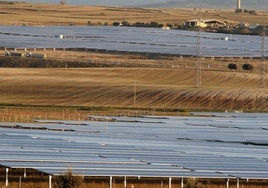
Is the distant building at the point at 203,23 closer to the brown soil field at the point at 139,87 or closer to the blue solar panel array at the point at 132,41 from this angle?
the blue solar panel array at the point at 132,41

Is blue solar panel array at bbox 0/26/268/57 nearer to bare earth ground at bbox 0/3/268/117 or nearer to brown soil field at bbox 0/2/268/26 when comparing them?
bare earth ground at bbox 0/3/268/117

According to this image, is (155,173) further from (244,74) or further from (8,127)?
(244,74)

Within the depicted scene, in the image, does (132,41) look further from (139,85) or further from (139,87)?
(139,87)

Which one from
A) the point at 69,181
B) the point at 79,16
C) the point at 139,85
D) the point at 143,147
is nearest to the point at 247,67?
the point at 139,85

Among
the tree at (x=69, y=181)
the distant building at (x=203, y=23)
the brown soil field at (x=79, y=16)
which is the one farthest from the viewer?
the brown soil field at (x=79, y=16)

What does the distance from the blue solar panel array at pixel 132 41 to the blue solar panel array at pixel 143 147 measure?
113 feet

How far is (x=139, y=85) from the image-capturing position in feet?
203

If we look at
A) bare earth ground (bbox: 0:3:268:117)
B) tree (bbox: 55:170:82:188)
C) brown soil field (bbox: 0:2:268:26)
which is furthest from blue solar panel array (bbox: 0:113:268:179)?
brown soil field (bbox: 0:2:268:26)

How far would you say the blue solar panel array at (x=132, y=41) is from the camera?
3273 inches

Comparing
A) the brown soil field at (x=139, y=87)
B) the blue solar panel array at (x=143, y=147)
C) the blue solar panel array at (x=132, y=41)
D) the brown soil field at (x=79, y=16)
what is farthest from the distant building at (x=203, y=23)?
the blue solar panel array at (x=143, y=147)

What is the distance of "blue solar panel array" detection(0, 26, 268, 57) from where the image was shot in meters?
83.1

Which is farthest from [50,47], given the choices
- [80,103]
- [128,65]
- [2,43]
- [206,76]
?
[80,103]

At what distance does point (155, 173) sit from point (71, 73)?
39.8m

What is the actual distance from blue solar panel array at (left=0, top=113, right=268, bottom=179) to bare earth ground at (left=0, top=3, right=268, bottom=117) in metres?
8.23
